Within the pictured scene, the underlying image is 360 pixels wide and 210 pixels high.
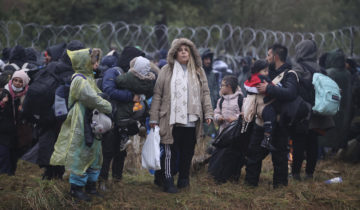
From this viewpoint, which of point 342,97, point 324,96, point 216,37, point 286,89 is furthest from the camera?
point 216,37

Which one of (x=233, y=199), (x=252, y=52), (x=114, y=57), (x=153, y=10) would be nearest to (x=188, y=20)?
(x=153, y=10)

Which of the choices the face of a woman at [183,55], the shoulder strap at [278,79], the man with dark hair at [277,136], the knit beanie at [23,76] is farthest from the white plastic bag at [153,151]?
the knit beanie at [23,76]

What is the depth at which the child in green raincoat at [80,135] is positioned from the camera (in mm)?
4340

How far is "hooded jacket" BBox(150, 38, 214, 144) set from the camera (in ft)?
16.3

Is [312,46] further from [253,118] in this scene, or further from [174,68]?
[174,68]

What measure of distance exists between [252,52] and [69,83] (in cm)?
679

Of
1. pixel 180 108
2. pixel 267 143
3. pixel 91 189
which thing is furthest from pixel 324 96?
pixel 91 189

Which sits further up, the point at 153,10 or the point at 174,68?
the point at 153,10

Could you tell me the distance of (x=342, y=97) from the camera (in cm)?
756

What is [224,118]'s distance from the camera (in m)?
5.89

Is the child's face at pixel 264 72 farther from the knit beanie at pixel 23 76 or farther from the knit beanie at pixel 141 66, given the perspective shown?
the knit beanie at pixel 23 76

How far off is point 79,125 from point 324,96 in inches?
128

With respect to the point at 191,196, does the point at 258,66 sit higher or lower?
higher

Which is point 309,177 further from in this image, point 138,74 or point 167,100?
point 138,74
